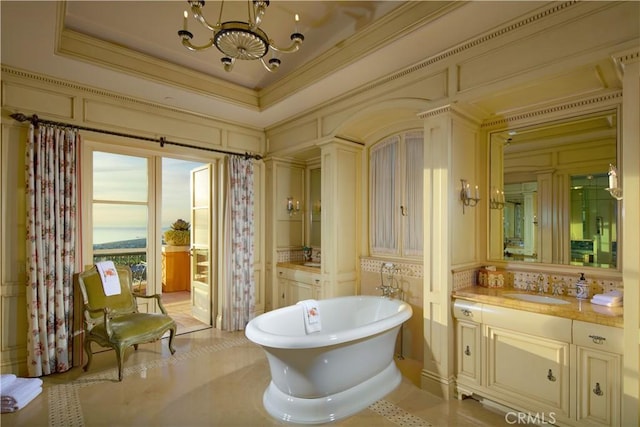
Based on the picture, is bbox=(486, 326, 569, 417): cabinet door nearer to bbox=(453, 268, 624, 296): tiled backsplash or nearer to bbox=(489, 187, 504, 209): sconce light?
bbox=(453, 268, 624, 296): tiled backsplash

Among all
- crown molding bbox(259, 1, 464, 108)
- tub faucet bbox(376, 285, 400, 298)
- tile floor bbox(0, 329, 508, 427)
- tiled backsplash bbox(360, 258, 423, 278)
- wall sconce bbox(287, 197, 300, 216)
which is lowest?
tile floor bbox(0, 329, 508, 427)

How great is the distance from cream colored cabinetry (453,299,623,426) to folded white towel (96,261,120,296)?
322 centimetres

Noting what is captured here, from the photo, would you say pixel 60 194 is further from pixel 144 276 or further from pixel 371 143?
pixel 371 143

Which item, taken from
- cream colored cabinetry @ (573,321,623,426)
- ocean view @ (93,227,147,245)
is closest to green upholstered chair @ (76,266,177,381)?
ocean view @ (93,227,147,245)

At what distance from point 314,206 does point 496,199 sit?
99.7 inches

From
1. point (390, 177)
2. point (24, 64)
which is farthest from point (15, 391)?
point (390, 177)

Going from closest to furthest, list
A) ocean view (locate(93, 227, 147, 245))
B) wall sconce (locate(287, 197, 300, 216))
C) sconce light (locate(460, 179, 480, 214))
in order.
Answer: sconce light (locate(460, 179, 480, 214)), ocean view (locate(93, 227, 147, 245)), wall sconce (locate(287, 197, 300, 216))

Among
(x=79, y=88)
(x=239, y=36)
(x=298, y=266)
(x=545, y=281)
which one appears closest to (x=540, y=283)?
(x=545, y=281)

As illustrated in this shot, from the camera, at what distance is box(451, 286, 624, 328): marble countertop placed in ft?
6.59

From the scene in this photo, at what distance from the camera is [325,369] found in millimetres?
2400

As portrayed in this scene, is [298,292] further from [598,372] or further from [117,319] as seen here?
[598,372]

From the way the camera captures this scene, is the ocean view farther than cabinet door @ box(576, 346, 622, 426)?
Yes

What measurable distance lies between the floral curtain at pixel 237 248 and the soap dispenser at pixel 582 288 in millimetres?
3439

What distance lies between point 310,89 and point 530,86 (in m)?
1.92
